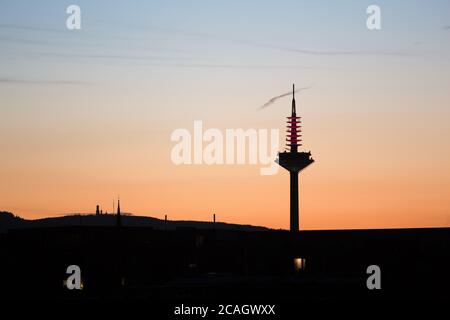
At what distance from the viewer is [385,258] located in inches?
5723

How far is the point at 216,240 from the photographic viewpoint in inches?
6722

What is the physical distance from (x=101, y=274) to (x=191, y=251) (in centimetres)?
3150

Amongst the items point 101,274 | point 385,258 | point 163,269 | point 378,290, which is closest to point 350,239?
point 385,258

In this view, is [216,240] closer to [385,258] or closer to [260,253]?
[260,253]
